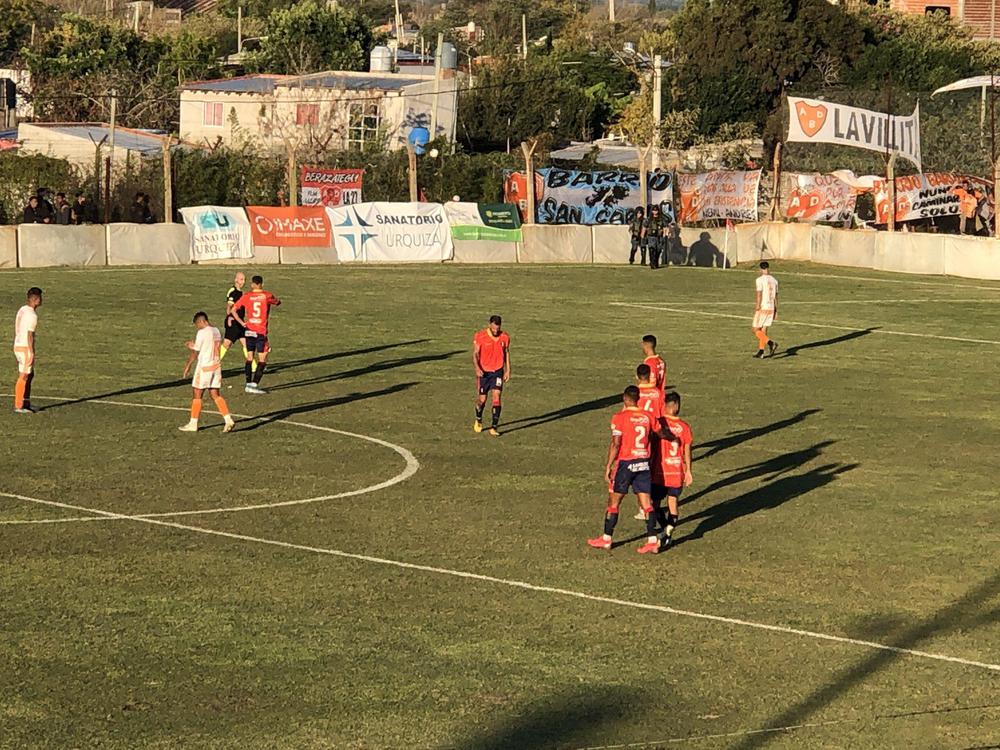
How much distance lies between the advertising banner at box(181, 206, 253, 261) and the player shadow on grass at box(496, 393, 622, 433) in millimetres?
23453

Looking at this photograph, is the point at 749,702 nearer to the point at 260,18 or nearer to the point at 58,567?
the point at 58,567

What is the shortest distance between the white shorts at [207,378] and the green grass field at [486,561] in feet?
2.68

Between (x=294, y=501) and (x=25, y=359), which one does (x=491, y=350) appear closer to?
(x=294, y=501)

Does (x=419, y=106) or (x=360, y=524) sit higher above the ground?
(x=419, y=106)

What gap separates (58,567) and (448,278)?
103 feet

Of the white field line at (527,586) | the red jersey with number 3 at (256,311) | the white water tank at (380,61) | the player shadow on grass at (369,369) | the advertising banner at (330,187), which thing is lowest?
the white field line at (527,586)

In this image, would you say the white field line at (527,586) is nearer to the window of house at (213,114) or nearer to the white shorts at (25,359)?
the white shorts at (25,359)

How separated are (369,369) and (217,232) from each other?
19.6m

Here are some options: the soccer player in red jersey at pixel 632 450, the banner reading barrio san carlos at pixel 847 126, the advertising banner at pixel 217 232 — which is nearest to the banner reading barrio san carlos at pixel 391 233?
the advertising banner at pixel 217 232

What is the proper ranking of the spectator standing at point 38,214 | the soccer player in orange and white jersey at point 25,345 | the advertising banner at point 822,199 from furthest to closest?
the advertising banner at point 822,199, the spectator standing at point 38,214, the soccer player in orange and white jersey at point 25,345

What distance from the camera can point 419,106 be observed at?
3322 inches

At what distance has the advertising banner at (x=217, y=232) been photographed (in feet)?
163

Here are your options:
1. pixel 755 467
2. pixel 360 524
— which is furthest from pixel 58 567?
pixel 755 467

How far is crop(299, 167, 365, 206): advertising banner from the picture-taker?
180 feet
